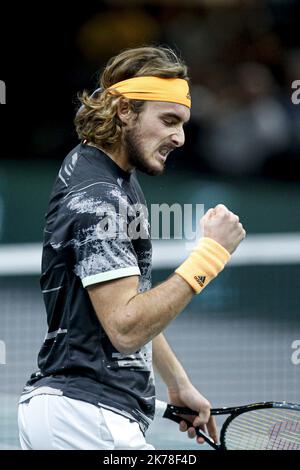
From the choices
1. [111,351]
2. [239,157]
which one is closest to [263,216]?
[239,157]

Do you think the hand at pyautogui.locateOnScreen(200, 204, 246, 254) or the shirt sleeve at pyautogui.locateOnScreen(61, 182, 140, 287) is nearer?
the shirt sleeve at pyautogui.locateOnScreen(61, 182, 140, 287)

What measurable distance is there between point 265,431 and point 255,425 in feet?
0.28

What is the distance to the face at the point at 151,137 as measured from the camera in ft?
12.9

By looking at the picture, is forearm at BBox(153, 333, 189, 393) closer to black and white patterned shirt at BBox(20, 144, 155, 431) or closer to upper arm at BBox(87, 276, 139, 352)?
black and white patterned shirt at BBox(20, 144, 155, 431)

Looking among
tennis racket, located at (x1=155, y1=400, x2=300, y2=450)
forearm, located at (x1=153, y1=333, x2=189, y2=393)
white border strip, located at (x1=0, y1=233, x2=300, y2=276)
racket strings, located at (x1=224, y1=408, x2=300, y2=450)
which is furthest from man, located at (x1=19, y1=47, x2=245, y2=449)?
white border strip, located at (x1=0, y1=233, x2=300, y2=276)

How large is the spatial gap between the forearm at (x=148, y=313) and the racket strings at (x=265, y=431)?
1090 mm

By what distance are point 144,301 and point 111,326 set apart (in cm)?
13

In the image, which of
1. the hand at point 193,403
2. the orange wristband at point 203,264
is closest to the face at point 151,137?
the orange wristband at point 203,264

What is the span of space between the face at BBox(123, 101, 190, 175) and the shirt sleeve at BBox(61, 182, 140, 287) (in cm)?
24

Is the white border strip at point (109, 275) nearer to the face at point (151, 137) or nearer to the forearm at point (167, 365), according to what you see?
the face at point (151, 137)

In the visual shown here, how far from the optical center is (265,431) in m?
4.70

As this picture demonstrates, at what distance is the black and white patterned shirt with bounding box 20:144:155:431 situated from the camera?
12.1 feet
